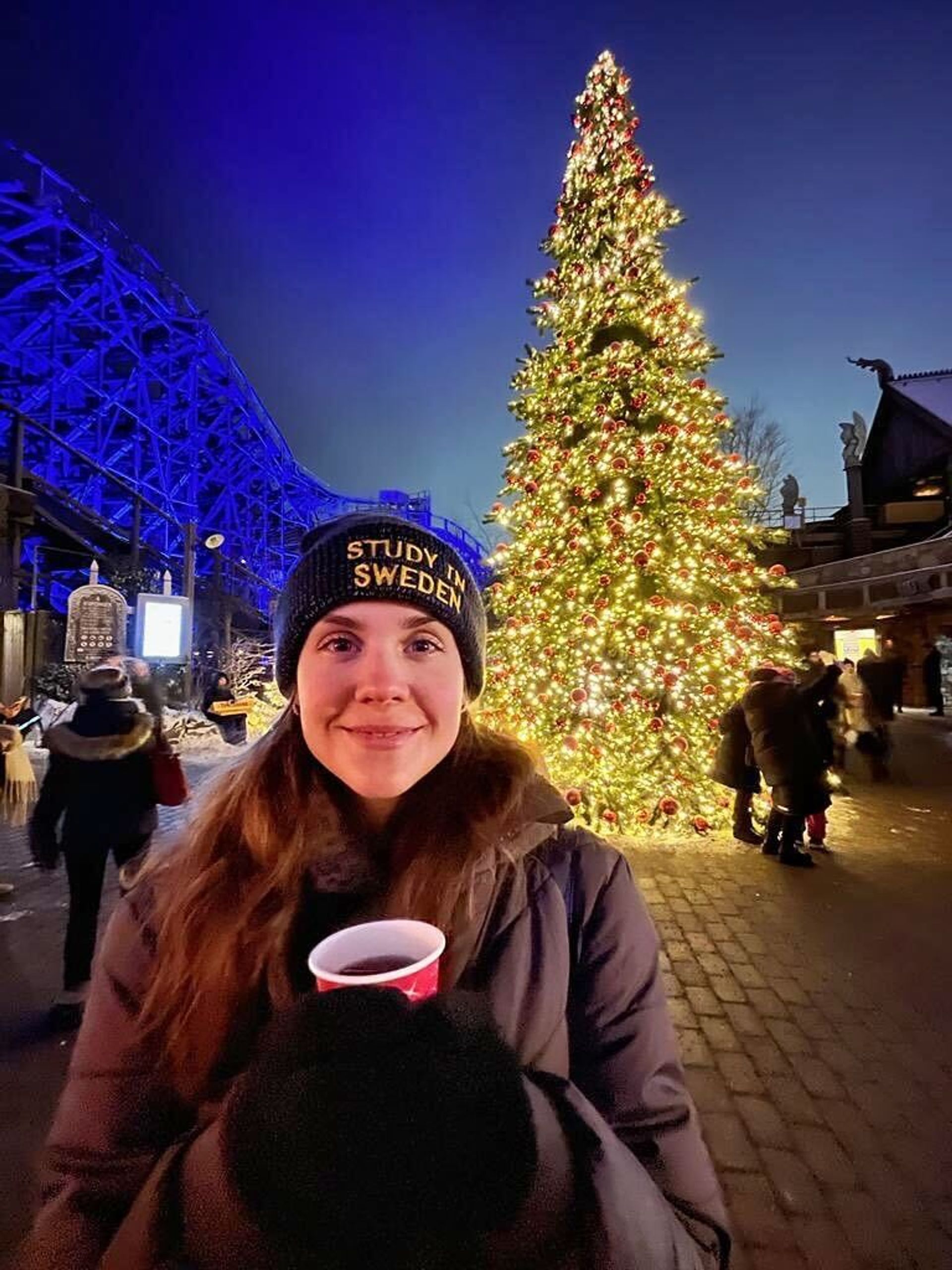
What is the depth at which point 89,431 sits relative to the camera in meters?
27.4

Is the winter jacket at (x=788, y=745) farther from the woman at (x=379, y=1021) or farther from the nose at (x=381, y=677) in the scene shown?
the nose at (x=381, y=677)

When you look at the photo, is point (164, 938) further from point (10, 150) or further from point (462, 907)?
point (10, 150)

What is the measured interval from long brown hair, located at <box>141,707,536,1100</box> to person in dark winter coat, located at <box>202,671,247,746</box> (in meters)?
11.8

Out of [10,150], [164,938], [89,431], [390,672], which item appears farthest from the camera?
[89,431]

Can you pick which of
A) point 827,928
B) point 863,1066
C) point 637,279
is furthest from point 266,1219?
point 637,279

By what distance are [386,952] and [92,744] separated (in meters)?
3.39

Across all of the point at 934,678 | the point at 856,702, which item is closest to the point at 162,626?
the point at 856,702

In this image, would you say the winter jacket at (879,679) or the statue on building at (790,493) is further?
the statue on building at (790,493)

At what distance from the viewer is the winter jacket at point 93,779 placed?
3.51m

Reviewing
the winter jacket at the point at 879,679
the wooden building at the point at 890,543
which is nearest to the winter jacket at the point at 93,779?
the winter jacket at the point at 879,679

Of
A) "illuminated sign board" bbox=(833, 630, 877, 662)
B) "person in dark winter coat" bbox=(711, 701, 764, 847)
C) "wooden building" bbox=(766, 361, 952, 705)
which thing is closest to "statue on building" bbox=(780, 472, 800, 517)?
"wooden building" bbox=(766, 361, 952, 705)

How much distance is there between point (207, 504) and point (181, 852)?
44.2 metres

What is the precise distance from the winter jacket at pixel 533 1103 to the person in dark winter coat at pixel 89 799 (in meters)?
2.71

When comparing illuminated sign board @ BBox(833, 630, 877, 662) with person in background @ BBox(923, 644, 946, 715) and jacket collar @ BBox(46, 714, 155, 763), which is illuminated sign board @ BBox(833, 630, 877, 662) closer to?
person in background @ BBox(923, 644, 946, 715)
